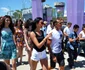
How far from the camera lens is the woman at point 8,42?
527 cm

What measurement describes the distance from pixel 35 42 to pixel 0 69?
299 centimetres

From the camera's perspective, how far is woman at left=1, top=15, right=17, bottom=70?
5.27 meters

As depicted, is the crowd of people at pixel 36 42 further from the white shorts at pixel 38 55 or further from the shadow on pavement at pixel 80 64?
the shadow on pavement at pixel 80 64

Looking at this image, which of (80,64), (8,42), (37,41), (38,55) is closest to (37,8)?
(80,64)

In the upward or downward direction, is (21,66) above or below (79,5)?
below

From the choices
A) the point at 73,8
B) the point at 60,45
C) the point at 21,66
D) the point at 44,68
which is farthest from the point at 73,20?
the point at 44,68

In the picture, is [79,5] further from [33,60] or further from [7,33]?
[33,60]

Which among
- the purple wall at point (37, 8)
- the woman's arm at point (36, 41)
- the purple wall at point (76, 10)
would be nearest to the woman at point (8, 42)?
the woman's arm at point (36, 41)

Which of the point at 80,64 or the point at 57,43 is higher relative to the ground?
the point at 57,43

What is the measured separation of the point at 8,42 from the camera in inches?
214

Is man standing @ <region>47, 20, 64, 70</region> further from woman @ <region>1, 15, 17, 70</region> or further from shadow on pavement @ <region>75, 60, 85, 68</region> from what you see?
shadow on pavement @ <region>75, 60, 85, 68</region>

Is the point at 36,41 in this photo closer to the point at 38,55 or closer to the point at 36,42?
the point at 36,42

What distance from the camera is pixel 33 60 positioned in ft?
14.7

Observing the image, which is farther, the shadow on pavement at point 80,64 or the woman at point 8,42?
the shadow on pavement at point 80,64
